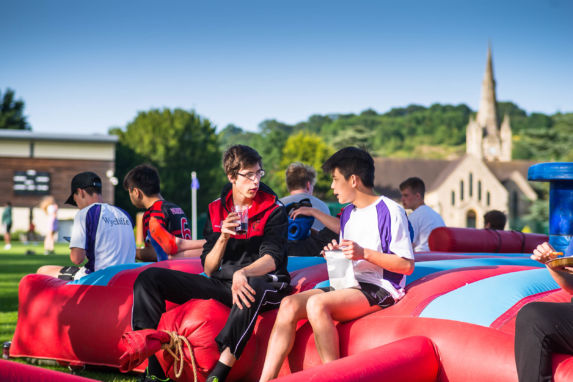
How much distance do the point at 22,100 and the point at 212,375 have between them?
60.5 meters

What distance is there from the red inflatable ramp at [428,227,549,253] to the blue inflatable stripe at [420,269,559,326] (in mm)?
3347

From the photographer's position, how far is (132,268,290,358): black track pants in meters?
3.99

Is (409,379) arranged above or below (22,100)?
below

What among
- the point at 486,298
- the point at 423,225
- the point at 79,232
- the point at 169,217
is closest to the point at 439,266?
the point at 486,298

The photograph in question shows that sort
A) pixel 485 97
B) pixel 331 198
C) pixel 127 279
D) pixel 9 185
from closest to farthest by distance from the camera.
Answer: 1. pixel 127 279
2. pixel 9 185
3. pixel 331 198
4. pixel 485 97

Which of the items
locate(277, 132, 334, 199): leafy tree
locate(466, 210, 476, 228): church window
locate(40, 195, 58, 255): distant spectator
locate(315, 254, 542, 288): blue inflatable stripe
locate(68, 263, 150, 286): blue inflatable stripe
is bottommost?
locate(466, 210, 476, 228): church window

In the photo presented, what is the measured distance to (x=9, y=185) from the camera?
38.2m

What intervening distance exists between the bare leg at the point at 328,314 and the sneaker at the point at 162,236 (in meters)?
2.09

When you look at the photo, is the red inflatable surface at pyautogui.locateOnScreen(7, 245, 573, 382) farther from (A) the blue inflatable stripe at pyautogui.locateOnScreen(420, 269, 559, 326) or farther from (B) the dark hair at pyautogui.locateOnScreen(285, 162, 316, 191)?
(B) the dark hair at pyautogui.locateOnScreen(285, 162, 316, 191)

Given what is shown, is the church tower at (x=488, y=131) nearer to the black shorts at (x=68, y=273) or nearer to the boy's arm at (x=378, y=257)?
the black shorts at (x=68, y=273)

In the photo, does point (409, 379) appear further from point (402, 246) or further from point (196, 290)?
point (196, 290)

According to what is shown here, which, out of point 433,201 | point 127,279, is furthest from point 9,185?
point 433,201

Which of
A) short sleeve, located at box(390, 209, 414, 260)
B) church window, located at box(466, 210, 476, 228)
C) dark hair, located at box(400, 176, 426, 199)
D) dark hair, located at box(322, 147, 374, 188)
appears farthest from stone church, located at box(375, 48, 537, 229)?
short sleeve, located at box(390, 209, 414, 260)

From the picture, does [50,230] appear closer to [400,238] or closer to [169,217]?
[169,217]
